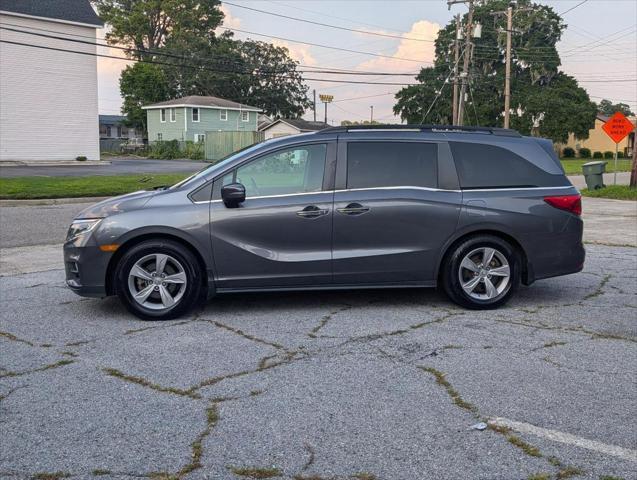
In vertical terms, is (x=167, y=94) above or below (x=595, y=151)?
above

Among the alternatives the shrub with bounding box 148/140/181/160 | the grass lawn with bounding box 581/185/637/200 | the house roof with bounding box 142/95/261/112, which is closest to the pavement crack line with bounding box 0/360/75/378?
the grass lawn with bounding box 581/185/637/200

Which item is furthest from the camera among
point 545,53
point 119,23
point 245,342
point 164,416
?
point 119,23

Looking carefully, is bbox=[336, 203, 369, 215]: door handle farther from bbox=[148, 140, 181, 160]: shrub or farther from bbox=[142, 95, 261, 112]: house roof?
bbox=[142, 95, 261, 112]: house roof

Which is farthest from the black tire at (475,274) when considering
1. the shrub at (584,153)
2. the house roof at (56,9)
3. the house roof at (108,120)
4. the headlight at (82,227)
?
the house roof at (108,120)

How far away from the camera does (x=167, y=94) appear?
75.2m

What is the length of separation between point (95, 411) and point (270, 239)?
2.63m

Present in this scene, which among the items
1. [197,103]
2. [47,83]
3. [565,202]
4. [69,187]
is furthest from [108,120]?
[565,202]

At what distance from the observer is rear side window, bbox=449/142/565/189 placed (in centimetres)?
673

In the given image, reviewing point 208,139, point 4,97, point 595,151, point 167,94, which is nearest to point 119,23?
point 167,94

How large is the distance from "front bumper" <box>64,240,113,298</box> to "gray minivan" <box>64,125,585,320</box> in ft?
0.03

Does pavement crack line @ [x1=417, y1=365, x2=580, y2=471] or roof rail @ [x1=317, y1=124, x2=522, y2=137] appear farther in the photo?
roof rail @ [x1=317, y1=124, x2=522, y2=137]

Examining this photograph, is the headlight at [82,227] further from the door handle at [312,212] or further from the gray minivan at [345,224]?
the door handle at [312,212]

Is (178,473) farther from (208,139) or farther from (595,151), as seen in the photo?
(595,151)

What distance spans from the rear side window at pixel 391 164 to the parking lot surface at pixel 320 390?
1.25 meters
